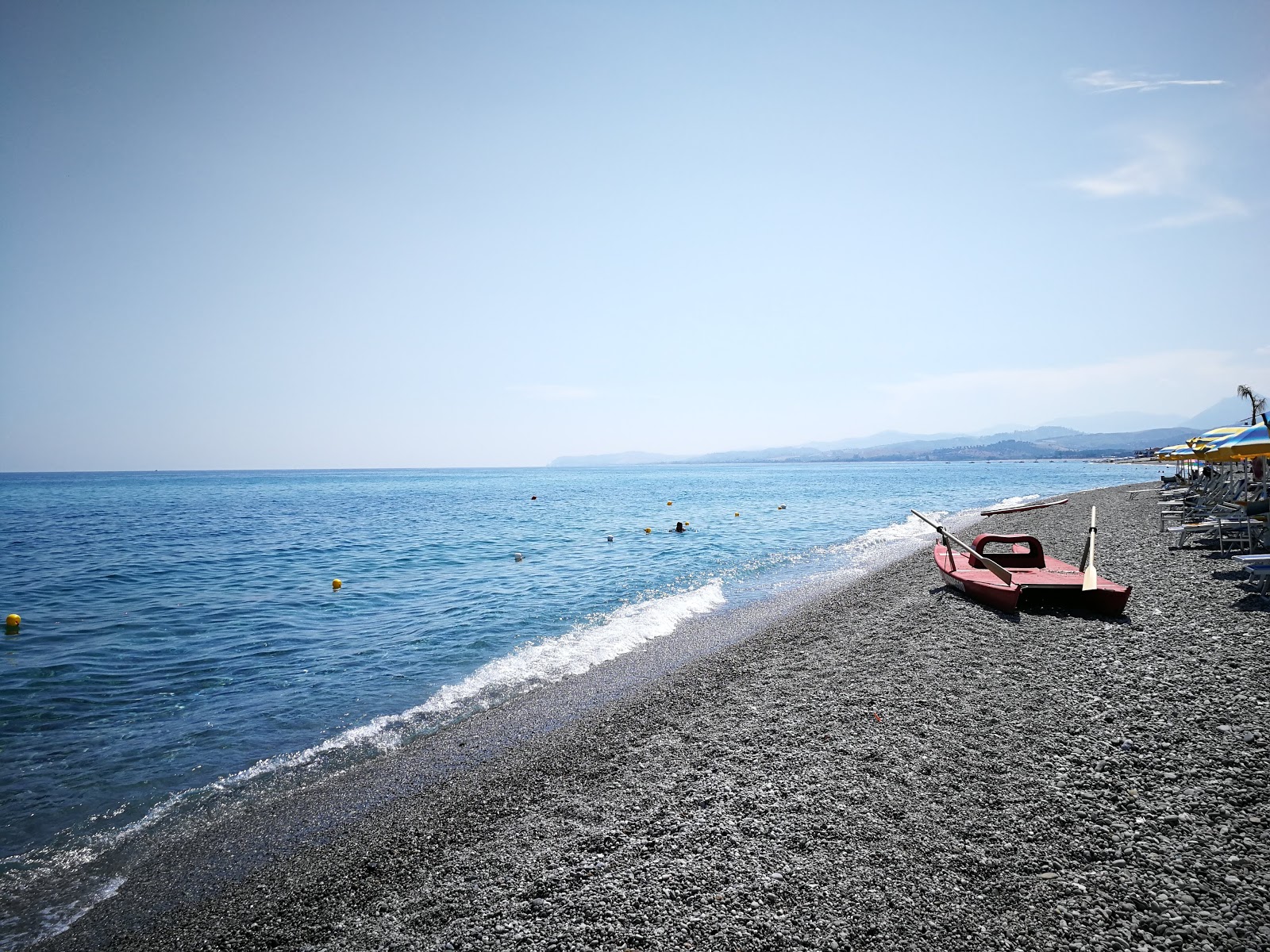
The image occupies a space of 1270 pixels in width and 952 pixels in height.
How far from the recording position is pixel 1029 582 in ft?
36.9

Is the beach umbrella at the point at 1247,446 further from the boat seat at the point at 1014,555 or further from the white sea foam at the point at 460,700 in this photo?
the white sea foam at the point at 460,700

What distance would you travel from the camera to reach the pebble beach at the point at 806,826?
3945 millimetres

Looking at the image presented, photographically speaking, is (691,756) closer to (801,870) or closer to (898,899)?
(801,870)

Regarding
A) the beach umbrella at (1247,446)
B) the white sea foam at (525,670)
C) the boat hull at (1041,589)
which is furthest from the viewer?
the beach umbrella at (1247,446)

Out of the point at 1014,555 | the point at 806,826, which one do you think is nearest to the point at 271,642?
the point at 806,826

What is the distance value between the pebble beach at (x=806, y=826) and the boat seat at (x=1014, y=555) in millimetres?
3611

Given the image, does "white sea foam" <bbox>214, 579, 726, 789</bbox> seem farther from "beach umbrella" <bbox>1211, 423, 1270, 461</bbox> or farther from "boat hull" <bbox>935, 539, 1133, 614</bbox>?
"beach umbrella" <bbox>1211, 423, 1270, 461</bbox>

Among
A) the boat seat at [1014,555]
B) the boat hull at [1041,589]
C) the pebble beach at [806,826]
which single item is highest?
the boat seat at [1014,555]

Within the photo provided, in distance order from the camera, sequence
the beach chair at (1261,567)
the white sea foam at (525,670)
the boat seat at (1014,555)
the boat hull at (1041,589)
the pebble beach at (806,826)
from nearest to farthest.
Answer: the pebble beach at (806,826)
the white sea foam at (525,670)
the beach chair at (1261,567)
the boat hull at (1041,589)
the boat seat at (1014,555)

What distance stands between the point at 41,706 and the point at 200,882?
7265 millimetres

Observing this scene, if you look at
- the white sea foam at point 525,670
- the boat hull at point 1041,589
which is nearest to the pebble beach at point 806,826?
the white sea foam at point 525,670

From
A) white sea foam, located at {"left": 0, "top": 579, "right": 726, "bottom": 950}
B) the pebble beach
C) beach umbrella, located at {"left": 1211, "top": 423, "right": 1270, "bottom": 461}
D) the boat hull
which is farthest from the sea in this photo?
beach umbrella, located at {"left": 1211, "top": 423, "right": 1270, "bottom": 461}

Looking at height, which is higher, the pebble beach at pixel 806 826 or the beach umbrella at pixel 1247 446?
the beach umbrella at pixel 1247 446

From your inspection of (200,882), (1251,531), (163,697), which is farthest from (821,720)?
(1251,531)
